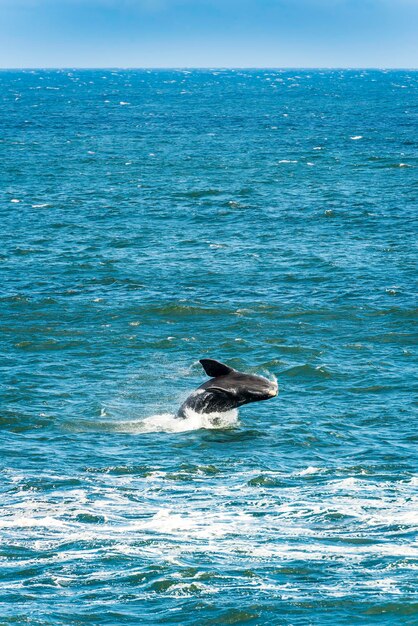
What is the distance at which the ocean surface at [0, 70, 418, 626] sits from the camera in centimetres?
2539

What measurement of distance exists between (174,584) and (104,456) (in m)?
9.55

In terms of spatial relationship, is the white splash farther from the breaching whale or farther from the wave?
the breaching whale

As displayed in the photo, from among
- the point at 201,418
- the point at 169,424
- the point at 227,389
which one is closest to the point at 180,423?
the point at 169,424

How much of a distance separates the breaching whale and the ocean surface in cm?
113

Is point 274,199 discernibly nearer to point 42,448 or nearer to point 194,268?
point 194,268

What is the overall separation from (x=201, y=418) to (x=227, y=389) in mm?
2389

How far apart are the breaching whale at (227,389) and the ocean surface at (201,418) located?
3.71 feet

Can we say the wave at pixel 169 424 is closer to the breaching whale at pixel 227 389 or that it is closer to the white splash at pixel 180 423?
the white splash at pixel 180 423

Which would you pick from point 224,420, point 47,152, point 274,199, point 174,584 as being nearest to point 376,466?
point 224,420

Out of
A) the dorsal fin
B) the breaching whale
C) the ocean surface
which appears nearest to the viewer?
the ocean surface

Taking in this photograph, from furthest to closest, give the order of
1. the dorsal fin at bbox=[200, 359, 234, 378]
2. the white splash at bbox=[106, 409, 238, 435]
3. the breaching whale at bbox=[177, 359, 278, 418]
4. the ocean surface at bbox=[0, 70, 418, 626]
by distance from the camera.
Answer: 1. the white splash at bbox=[106, 409, 238, 435]
2. the dorsal fin at bbox=[200, 359, 234, 378]
3. the breaching whale at bbox=[177, 359, 278, 418]
4. the ocean surface at bbox=[0, 70, 418, 626]

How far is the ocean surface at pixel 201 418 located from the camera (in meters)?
25.4

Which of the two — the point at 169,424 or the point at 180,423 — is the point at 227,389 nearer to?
the point at 180,423

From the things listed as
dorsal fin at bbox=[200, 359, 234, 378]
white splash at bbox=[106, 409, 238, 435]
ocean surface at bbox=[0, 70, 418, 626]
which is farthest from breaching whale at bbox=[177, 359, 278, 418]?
ocean surface at bbox=[0, 70, 418, 626]
